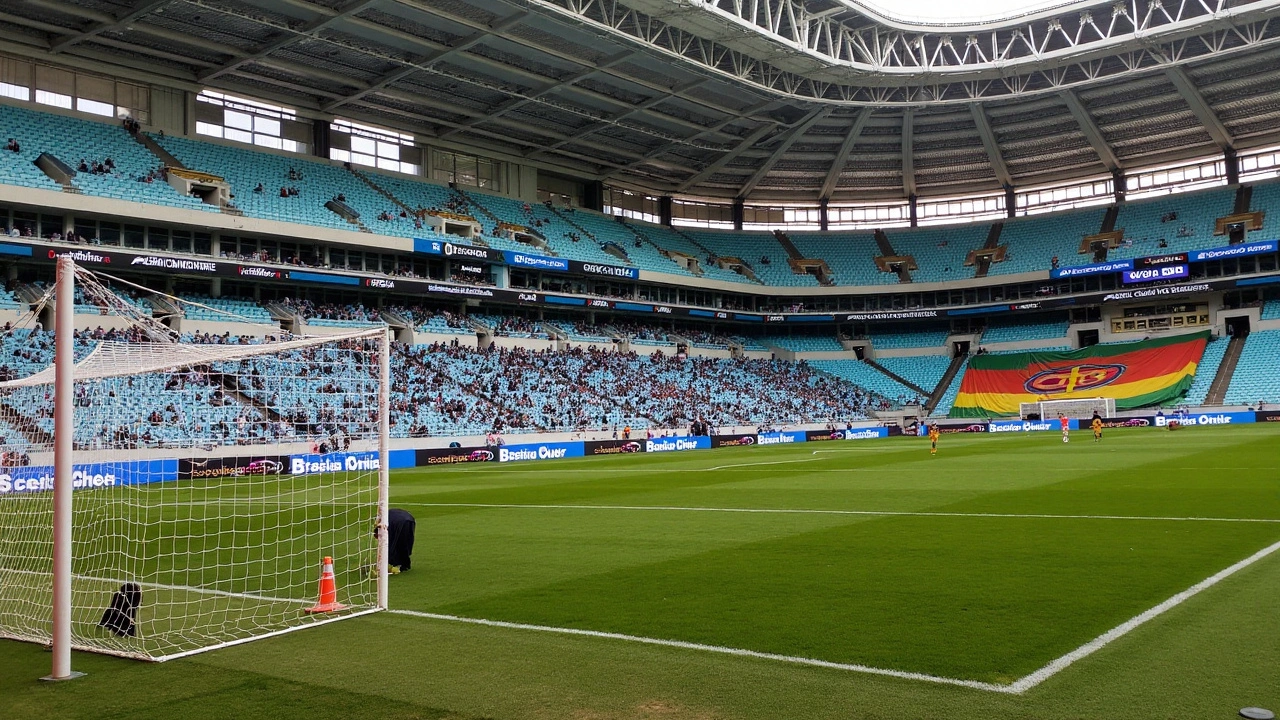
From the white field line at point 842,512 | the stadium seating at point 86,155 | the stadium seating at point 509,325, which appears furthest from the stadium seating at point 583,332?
the white field line at point 842,512

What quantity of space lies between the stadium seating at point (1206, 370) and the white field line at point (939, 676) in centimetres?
5916

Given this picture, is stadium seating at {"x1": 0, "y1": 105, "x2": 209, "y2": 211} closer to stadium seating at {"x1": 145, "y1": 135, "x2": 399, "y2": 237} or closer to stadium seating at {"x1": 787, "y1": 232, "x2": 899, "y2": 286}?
stadium seating at {"x1": 145, "y1": 135, "x2": 399, "y2": 237}

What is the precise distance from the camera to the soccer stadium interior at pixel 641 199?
1737 inches

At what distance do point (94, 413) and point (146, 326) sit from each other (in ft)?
35.2

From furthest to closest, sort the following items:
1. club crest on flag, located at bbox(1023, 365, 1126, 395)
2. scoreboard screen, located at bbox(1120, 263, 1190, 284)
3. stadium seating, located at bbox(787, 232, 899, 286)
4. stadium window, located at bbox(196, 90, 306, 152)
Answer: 1. stadium seating, located at bbox(787, 232, 899, 286)
2. club crest on flag, located at bbox(1023, 365, 1126, 395)
3. scoreboard screen, located at bbox(1120, 263, 1190, 284)
4. stadium window, located at bbox(196, 90, 306, 152)

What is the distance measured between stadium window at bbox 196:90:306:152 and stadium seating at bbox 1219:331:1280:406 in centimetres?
6144

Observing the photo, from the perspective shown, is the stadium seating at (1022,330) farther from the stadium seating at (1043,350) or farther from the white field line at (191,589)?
the white field line at (191,589)

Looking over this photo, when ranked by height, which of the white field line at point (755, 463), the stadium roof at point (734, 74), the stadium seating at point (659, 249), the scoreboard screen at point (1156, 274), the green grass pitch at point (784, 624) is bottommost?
the white field line at point (755, 463)

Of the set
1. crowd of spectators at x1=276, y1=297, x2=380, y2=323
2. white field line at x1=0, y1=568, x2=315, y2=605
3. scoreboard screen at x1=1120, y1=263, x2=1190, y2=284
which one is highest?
scoreboard screen at x1=1120, y1=263, x2=1190, y2=284

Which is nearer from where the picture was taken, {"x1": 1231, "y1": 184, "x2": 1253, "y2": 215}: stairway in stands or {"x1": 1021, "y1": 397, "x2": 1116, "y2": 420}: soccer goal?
{"x1": 1021, "y1": 397, "x2": 1116, "y2": 420}: soccer goal

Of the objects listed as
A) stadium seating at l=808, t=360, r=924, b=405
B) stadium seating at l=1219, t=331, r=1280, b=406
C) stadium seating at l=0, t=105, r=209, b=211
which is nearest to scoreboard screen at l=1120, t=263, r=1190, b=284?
stadium seating at l=1219, t=331, r=1280, b=406

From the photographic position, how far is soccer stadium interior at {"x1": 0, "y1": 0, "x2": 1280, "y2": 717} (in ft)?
145

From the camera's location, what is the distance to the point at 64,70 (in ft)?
154

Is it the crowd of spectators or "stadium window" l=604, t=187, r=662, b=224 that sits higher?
"stadium window" l=604, t=187, r=662, b=224
